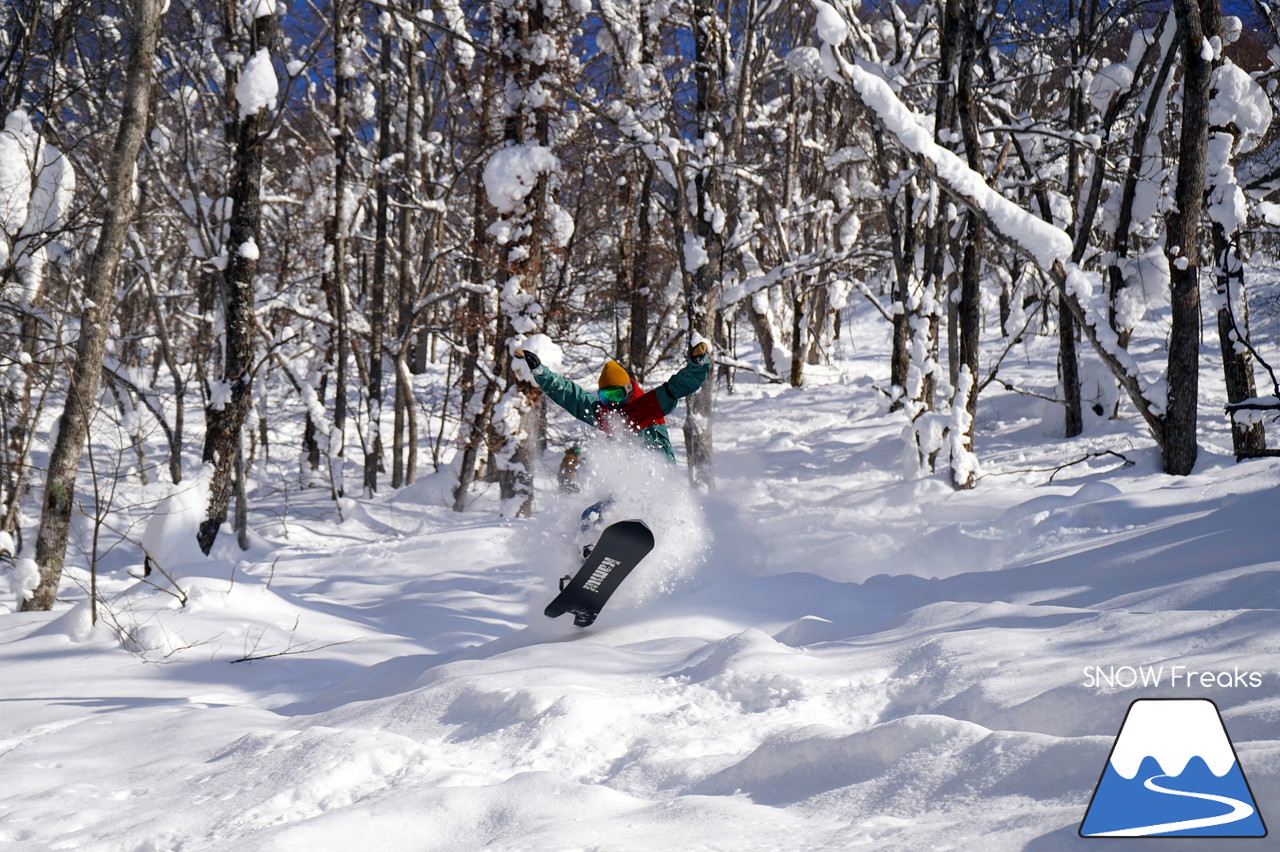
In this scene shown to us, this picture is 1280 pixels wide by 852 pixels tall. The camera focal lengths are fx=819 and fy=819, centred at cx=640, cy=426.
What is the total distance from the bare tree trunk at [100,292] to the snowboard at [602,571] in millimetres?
4420

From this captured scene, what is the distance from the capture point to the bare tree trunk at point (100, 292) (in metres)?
6.77

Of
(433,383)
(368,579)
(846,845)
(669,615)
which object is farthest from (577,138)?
(433,383)

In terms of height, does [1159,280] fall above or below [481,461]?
above

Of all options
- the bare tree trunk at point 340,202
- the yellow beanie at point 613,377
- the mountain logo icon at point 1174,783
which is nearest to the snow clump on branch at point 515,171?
the yellow beanie at point 613,377

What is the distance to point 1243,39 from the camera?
12.9 meters

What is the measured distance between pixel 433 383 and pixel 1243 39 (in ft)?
65.7

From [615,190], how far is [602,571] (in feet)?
43.4

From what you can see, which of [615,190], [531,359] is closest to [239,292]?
[531,359]

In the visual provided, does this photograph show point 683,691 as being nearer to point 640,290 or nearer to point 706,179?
point 706,179

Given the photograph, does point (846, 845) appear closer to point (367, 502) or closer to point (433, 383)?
point (367, 502)

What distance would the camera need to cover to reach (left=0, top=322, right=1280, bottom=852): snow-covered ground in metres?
2.40

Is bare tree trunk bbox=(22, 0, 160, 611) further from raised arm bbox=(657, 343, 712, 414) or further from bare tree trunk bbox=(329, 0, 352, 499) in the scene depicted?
bare tree trunk bbox=(329, 0, 352, 499)

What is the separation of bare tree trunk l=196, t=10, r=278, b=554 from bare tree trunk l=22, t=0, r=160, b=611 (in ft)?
5.88

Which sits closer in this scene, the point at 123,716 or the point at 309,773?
the point at 309,773
